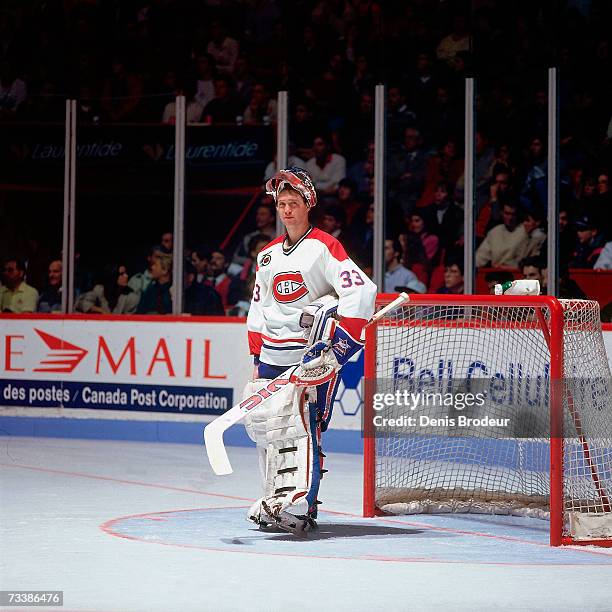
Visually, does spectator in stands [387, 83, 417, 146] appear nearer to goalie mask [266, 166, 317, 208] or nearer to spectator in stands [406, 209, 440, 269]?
spectator in stands [406, 209, 440, 269]

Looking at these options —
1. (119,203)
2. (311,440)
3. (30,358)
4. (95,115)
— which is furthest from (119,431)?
(311,440)

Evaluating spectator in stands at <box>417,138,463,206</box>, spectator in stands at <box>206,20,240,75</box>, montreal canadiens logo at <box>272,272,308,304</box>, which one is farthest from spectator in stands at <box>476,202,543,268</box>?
montreal canadiens logo at <box>272,272,308,304</box>

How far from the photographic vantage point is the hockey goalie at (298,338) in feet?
17.2

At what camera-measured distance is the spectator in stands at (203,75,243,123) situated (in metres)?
11.0

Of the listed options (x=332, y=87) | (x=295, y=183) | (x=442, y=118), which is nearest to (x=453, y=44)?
(x=442, y=118)

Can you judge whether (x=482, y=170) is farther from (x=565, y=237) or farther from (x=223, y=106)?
(x=223, y=106)

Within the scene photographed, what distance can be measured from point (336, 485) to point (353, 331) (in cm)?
204

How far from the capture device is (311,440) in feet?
17.6

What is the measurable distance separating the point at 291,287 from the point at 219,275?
4884 millimetres

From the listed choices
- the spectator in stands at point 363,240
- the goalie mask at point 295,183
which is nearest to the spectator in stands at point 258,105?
the spectator in stands at point 363,240

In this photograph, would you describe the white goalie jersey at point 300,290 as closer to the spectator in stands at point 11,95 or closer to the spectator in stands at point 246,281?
the spectator in stands at point 246,281

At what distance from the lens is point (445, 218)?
9828 millimetres

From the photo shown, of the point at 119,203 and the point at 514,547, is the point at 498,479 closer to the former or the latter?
the point at 514,547

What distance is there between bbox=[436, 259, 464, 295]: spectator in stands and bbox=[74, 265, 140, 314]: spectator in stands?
2402 millimetres
